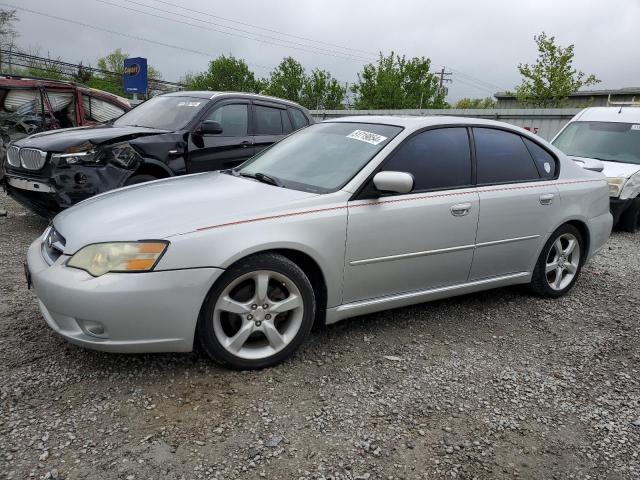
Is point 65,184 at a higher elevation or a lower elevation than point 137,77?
lower

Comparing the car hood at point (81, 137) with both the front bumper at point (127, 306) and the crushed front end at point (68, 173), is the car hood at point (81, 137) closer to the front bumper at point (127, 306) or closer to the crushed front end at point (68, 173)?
the crushed front end at point (68, 173)

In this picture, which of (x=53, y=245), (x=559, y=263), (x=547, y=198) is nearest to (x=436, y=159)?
(x=547, y=198)

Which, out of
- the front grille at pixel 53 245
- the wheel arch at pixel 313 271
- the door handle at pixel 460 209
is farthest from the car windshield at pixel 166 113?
the door handle at pixel 460 209

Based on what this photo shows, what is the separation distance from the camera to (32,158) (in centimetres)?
552

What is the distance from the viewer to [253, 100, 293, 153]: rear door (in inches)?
267

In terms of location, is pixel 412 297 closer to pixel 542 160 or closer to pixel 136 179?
pixel 542 160

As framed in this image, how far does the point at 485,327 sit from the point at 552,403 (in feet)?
3.39

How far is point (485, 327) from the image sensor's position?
151 inches

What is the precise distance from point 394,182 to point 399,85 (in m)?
34.9

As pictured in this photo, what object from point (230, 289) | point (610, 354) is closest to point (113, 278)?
point (230, 289)

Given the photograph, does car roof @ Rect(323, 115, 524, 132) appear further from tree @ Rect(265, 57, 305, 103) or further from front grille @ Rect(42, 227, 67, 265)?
tree @ Rect(265, 57, 305, 103)

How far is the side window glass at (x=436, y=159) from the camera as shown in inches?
138

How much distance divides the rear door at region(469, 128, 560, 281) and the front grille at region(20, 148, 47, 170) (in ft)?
14.5

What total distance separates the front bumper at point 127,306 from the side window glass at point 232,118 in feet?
13.1
